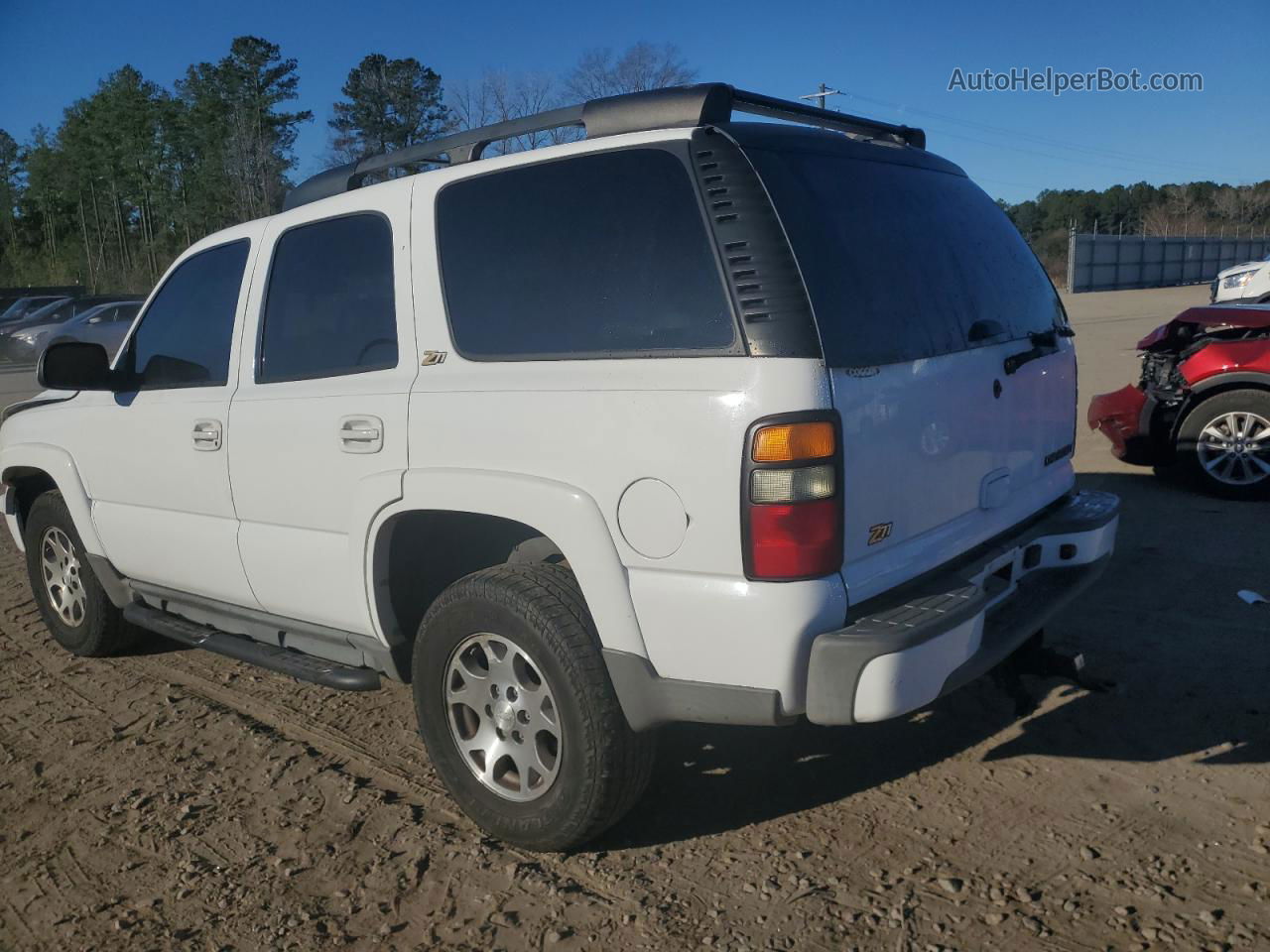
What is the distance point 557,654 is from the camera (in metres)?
2.82

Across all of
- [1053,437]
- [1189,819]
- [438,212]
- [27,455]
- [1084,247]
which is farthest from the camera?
[1084,247]

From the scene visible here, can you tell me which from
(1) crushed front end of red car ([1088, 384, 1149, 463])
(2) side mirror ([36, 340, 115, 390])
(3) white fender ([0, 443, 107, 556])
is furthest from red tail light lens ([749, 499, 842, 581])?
(1) crushed front end of red car ([1088, 384, 1149, 463])

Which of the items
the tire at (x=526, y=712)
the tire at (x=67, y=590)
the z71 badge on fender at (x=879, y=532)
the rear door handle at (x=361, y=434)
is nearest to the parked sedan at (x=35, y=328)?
the tire at (x=67, y=590)

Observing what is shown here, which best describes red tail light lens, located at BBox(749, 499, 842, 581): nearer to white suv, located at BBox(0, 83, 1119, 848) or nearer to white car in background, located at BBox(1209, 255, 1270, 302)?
white suv, located at BBox(0, 83, 1119, 848)

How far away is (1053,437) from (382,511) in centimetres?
230

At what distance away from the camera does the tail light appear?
8.17ft

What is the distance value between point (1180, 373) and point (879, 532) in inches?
211

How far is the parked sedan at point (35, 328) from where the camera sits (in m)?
25.7

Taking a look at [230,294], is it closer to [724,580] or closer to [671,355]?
[671,355]

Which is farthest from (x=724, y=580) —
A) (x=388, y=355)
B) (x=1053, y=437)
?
(x=1053, y=437)

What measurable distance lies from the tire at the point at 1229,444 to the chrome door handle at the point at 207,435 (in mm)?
6131

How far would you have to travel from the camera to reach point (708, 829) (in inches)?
126

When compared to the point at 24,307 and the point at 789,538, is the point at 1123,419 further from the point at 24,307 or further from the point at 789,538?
the point at 24,307

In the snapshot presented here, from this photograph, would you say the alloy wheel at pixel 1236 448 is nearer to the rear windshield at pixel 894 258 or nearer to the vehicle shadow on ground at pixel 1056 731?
the vehicle shadow on ground at pixel 1056 731
